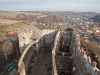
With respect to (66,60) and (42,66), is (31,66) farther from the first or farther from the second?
(66,60)

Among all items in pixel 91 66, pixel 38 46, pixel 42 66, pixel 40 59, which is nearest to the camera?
pixel 91 66

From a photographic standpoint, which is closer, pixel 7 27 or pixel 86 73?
pixel 86 73

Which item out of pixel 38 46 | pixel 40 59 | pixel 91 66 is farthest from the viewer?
pixel 38 46

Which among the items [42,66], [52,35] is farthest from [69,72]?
[52,35]

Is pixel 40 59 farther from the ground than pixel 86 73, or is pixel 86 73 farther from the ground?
pixel 86 73

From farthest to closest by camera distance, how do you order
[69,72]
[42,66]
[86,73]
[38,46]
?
[38,46]
[42,66]
[69,72]
[86,73]

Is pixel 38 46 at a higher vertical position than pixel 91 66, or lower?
lower

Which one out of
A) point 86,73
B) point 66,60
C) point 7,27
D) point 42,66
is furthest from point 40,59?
point 7,27

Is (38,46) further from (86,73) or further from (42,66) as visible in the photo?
(86,73)

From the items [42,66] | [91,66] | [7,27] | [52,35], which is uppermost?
[91,66]
